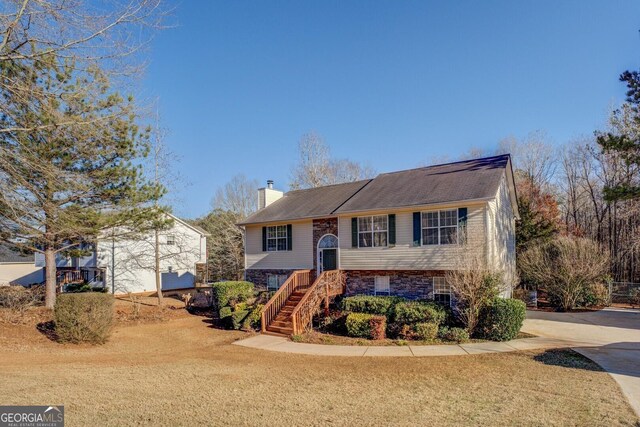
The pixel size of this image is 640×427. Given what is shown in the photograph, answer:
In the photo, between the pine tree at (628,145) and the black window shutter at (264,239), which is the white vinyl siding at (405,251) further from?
the black window shutter at (264,239)

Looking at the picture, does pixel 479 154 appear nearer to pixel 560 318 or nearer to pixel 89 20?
pixel 560 318

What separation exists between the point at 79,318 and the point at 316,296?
7891 millimetres

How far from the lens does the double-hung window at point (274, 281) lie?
1944 cm

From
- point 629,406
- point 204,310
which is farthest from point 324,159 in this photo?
point 629,406

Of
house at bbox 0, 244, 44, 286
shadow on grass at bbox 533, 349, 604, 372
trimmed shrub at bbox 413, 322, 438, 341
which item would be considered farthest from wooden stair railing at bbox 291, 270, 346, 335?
house at bbox 0, 244, 44, 286

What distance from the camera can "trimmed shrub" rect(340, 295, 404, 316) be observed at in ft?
44.5

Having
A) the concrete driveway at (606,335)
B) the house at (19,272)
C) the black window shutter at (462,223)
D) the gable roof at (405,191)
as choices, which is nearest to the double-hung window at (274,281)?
the gable roof at (405,191)

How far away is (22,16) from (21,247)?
424 inches

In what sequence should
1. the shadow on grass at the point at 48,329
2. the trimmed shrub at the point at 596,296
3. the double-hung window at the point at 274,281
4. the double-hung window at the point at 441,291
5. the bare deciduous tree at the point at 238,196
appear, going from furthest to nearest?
the bare deciduous tree at the point at 238,196, the double-hung window at the point at 274,281, the trimmed shrub at the point at 596,296, the double-hung window at the point at 441,291, the shadow on grass at the point at 48,329

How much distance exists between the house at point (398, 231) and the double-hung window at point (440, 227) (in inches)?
1.4

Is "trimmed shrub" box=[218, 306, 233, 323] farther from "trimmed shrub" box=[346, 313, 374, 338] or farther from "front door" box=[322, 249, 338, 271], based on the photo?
"trimmed shrub" box=[346, 313, 374, 338]

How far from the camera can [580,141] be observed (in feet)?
98.3

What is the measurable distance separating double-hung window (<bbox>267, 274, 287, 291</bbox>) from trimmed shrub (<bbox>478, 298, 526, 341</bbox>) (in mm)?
10271

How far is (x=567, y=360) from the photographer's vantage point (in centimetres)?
918
